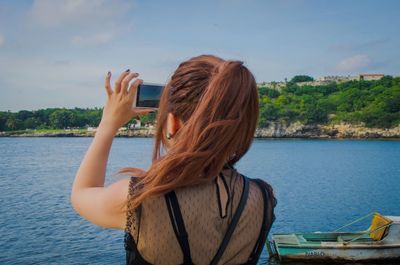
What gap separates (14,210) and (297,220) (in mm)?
16149

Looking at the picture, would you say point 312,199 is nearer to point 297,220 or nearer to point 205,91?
point 297,220

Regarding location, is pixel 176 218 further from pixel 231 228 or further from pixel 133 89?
pixel 133 89

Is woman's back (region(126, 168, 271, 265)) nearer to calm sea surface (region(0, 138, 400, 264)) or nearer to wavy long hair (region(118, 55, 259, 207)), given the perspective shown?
wavy long hair (region(118, 55, 259, 207))

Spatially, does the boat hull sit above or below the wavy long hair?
below

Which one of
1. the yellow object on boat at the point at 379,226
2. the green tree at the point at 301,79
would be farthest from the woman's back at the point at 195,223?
the green tree at the point at 301,79

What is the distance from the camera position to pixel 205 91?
1.36 meters

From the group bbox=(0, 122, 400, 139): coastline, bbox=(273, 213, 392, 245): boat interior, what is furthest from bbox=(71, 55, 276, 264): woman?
bbox=(0, 122, 400, 139): coastline

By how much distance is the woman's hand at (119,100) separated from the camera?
1459 mm

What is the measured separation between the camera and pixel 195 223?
4.26 ft

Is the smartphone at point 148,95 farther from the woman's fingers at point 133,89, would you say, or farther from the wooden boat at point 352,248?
the wooden boat at point 352,248

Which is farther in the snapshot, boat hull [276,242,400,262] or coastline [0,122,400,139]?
coastline [0,122,400,139]

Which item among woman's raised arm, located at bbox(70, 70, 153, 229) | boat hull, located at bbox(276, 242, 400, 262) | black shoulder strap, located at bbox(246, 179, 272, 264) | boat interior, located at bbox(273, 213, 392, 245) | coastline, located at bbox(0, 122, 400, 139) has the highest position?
woman's raised arm, located at bbox(70, 70, 153, 229)

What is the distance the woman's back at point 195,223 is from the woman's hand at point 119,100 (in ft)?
0.86

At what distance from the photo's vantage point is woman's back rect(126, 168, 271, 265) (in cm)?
128
